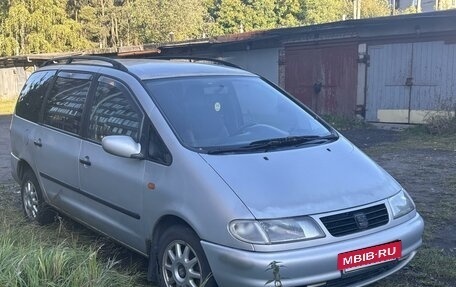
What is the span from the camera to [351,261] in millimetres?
3188

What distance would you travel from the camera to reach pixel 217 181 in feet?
10.8

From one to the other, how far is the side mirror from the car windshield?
12.8 inches

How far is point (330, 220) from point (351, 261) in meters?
0.29

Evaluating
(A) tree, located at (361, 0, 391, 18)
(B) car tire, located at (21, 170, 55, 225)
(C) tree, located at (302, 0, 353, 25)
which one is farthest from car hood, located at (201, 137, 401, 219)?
(A) tree, located at (361, 0, 391, 18)

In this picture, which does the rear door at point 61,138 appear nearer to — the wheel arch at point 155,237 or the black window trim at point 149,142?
the black window trim at point 149,142

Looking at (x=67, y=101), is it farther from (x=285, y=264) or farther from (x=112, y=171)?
(x=285, y=264)

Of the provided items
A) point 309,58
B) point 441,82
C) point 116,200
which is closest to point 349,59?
point 309,58

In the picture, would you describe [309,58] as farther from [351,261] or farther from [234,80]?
[351,261]

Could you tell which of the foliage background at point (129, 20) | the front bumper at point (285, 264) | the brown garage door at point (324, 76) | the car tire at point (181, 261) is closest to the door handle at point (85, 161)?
the car tire at point (181, 261)

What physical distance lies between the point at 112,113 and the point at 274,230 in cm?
192

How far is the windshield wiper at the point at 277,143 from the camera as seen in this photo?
367cm

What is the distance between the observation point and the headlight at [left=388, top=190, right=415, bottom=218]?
3541 millimetres

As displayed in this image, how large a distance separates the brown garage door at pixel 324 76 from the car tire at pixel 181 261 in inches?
486

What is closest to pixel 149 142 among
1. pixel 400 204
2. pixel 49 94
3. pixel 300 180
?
pixel 300 180
